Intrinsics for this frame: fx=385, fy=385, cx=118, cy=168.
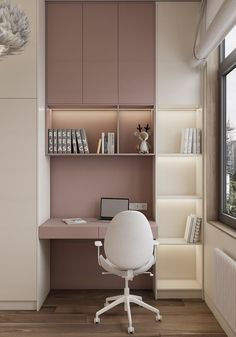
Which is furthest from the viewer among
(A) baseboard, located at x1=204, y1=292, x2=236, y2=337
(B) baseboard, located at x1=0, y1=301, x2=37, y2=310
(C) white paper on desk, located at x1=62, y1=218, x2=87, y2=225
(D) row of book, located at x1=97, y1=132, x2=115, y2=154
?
(D) row of book, located at x1=97, y1=132, x2=115, y2=154

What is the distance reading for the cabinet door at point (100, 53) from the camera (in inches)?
165

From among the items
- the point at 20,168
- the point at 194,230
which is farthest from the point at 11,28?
the point at 194,230

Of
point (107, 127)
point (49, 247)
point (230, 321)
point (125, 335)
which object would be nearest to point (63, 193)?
point (49, 247)

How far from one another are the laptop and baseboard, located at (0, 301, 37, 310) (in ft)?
3.77

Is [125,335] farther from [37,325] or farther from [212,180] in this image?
[212,180]

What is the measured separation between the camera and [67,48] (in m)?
4.20

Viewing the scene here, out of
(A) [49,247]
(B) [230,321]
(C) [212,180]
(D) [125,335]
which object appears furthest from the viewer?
(A) [49,247]

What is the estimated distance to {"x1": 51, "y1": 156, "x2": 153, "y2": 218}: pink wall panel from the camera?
4.48m

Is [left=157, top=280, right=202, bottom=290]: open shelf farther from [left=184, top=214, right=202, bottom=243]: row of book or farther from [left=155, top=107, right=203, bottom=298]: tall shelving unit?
[left=184, top=214, right=202, bottom=243]: row of book

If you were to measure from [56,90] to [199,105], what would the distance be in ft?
5.11

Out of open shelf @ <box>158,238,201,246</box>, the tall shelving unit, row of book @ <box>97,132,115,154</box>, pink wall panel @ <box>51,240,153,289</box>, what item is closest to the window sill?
open shelf @ <box>158,238,201,246</box>

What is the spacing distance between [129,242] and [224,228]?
2.86 feet

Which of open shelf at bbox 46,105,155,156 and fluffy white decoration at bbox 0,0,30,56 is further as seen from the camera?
open shelf at bbox 46,105,155,156

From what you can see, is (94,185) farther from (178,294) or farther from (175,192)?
(178,294)
